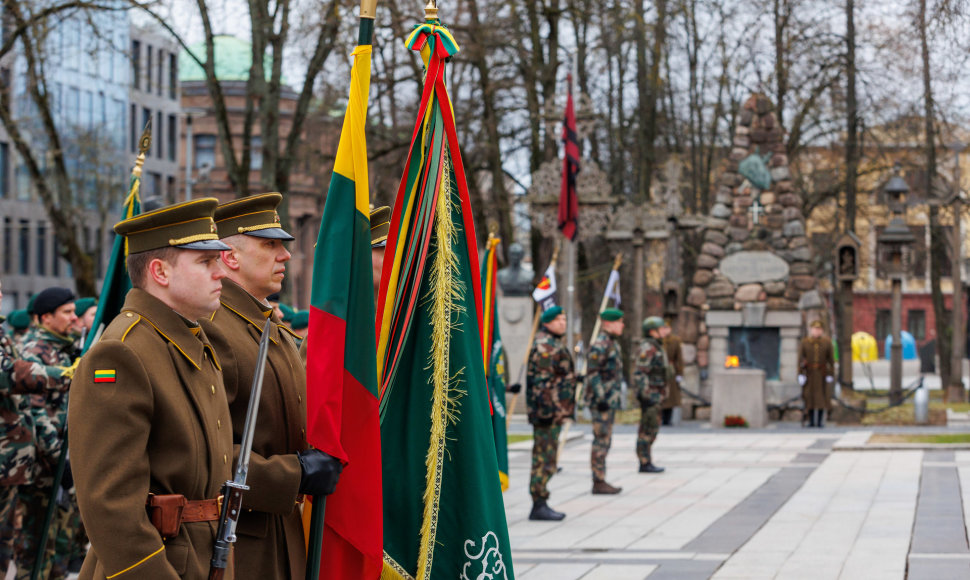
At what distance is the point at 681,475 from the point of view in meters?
15.1

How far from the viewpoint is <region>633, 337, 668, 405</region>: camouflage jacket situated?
14836 millimetres

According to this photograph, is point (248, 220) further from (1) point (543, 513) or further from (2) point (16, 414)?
(1) point (543, 513)

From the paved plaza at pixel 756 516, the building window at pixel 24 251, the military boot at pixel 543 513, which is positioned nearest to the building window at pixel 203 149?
the building window at pixel 24 251

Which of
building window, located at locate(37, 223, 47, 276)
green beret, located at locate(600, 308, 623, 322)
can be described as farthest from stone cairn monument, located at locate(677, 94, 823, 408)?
building window, located at locate(37, 223, 47, 276)

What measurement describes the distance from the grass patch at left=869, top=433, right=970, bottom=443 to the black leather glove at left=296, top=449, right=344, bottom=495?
15654mm

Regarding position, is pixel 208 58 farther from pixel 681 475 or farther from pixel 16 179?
pixel 16 179

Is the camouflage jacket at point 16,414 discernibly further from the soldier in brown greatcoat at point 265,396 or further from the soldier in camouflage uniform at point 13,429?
the soldier in brown greatcoat at point 265,396

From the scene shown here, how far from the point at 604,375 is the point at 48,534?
6.72m

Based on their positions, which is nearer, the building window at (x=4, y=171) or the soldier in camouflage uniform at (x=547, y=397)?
the soldier in camouflage uniform at (x=547, y=397)

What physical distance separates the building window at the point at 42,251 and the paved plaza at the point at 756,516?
1773 inches

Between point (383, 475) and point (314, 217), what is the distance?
55500 mm

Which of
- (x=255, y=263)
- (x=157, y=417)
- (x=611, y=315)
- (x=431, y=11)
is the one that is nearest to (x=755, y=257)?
(x=611, y=315)

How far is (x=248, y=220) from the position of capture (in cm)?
476

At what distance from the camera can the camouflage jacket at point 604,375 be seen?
13.1m
